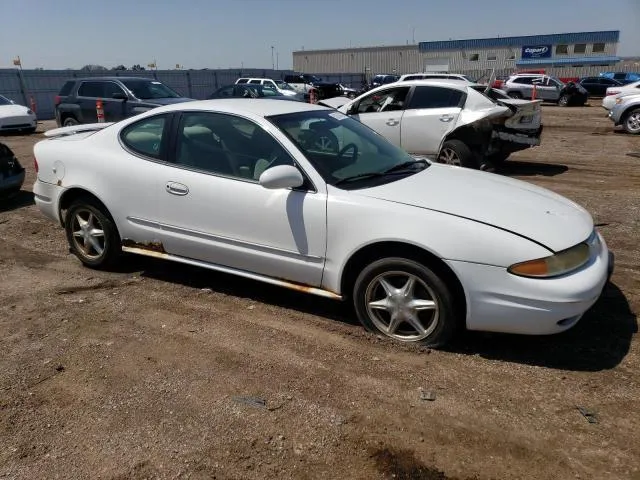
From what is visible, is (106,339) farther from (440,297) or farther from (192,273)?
(440,297)

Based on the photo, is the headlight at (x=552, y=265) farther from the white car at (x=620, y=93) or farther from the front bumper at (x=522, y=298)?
the white car at (x=620, y=93)

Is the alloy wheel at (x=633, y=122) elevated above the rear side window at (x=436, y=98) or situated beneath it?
situated beneath

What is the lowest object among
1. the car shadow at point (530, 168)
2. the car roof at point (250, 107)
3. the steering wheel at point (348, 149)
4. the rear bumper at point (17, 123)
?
the car shadow at point (530, 168)

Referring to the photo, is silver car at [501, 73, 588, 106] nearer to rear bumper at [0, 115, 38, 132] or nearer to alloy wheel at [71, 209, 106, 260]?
rear bumper at [0, 115, 38, 132]

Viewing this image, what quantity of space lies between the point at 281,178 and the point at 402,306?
3.81ft

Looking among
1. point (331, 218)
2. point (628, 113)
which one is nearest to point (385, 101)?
point (331, 218)

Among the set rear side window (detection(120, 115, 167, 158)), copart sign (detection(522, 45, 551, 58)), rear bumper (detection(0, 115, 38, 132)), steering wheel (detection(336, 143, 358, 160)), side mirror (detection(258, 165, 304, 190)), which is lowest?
rear bumper (detection(0, 115, 38, 132))

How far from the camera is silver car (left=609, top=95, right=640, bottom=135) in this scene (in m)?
14.7

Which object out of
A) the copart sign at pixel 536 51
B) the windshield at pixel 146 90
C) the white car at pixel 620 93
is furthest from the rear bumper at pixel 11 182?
the copart sign at pixel 536 51

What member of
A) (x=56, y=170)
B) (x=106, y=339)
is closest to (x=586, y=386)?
(x=106, y=339)

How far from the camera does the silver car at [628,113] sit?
14.7 metres

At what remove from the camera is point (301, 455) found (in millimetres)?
2658

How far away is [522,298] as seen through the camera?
10.5 ft

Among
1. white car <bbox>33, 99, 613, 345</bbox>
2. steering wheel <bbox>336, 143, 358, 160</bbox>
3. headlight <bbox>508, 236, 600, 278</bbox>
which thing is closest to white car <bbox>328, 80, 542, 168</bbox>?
white car <bbox>33, 99, 613, 345</bbox>
